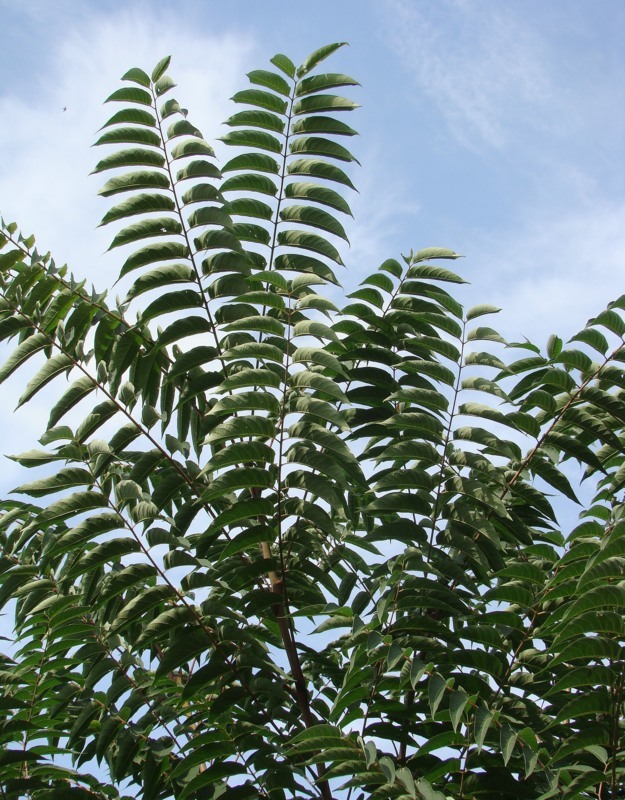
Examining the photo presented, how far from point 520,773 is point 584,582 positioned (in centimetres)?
90

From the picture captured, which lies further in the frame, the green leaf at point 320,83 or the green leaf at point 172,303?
the green leaf at point 320,83

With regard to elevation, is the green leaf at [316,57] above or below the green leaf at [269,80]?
above

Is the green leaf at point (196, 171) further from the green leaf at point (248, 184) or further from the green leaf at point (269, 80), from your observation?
the green leaf at point (269, 80)

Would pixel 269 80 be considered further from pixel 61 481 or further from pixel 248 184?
pixel 61 481

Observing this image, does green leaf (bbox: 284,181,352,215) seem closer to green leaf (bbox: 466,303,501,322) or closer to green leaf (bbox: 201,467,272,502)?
green leaf (bbox: 466,303,501,322)

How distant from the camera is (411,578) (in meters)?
3.33

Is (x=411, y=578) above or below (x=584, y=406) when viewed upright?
below

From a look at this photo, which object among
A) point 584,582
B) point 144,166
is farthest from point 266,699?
point 144,166

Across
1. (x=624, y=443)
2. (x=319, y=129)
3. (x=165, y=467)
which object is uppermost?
(x=319, y=129)

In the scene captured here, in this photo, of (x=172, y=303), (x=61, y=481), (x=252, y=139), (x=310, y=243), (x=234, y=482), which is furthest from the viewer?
(x=252, y=139)

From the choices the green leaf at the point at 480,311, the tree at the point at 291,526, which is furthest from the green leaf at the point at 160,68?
the green leaf at the point at 480,311

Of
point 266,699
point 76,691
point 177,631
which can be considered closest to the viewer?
point 177,631

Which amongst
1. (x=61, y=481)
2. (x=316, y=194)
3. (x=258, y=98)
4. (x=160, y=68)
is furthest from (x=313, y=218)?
(x=61, y=481)

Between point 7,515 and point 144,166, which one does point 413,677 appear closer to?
point 7,515
